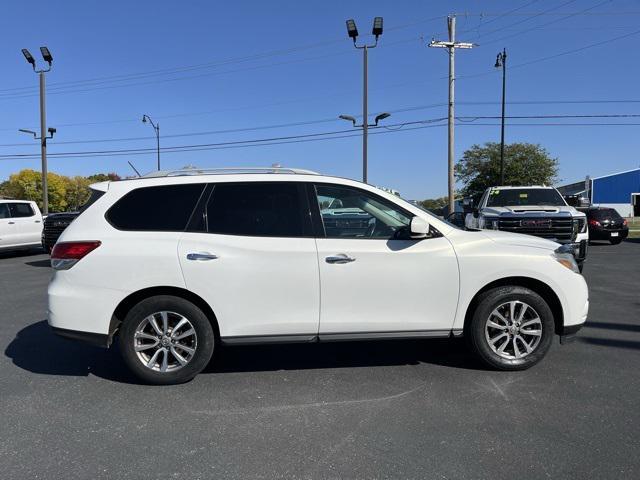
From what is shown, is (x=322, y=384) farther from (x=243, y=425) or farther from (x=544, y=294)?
(x=544, y=294)

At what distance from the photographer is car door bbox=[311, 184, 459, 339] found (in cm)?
428

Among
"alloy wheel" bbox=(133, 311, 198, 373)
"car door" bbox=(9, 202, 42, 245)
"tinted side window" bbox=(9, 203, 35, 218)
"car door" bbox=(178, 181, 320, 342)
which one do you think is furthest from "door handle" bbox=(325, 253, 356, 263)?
"tinted side window" bbox=(9, 203, 35, 218)

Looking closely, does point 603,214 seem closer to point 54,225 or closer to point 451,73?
point 451,73

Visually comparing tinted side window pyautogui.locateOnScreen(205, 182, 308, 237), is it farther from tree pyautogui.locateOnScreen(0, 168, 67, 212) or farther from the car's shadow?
tree pyautogui.locateOnScreen(0, 168, 67, 212)

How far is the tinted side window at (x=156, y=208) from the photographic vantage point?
14.3 ft

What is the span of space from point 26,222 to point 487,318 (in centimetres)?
1595

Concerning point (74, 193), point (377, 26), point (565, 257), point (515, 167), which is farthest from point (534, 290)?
point (74, 193)

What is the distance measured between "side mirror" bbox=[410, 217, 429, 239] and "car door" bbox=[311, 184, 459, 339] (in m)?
0.09

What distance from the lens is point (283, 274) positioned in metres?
4.23

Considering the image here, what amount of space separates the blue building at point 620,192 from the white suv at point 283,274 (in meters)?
56.9

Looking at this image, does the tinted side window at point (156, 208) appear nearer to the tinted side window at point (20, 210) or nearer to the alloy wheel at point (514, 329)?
the alloy wheel at point (514, 329)

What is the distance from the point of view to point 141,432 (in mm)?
3490

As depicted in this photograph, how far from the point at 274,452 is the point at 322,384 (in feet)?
3.91

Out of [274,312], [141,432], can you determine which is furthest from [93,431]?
[274,312]
